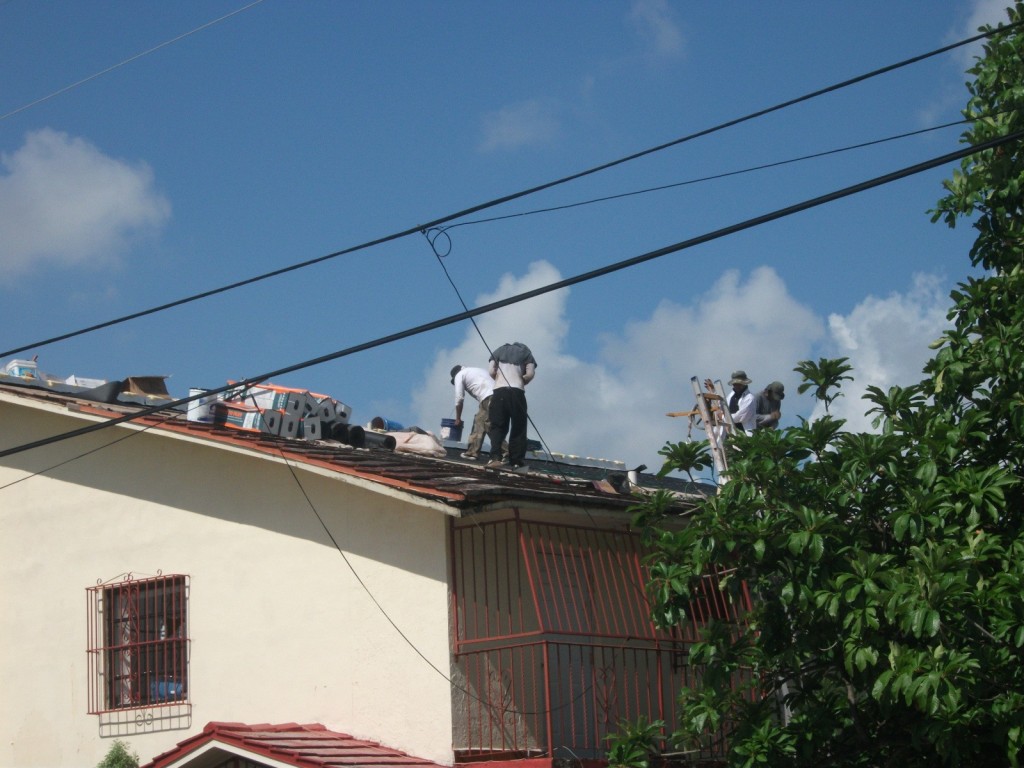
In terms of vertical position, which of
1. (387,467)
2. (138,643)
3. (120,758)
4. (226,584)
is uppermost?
(387,467)

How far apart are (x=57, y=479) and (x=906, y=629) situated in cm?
928

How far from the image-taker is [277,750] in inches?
411

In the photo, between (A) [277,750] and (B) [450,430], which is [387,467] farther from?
(B) [450,430]

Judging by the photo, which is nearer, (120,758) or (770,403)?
(120,758)

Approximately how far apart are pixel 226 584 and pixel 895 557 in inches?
257

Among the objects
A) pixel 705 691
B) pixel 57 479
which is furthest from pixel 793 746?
pixel 57 479

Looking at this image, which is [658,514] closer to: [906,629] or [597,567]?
[906,629]

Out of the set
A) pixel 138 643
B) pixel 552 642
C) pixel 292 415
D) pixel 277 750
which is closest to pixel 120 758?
pixel 138 643

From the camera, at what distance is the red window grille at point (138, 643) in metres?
12.9

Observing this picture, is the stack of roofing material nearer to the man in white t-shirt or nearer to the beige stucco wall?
the beige stucco wall

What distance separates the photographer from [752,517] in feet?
28.8

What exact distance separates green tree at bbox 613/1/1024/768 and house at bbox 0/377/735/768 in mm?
1416

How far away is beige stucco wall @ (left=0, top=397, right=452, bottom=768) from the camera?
11.6 metres

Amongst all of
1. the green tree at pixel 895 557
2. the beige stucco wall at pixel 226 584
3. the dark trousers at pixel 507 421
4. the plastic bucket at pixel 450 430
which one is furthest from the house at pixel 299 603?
the plastic bucket at pixel 450 430
